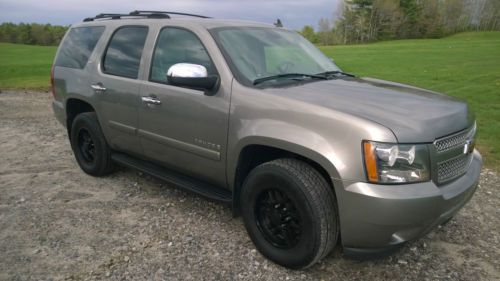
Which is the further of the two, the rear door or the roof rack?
the roof rack

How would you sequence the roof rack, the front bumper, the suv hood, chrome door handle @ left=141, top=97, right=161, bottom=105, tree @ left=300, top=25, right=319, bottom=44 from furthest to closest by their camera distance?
tree @ left=300, top=25, right=319, bottom=44
the roof rack
chrome door handle @ left=141, top=97, right=161, bottom=105
the suv hood
the front bumper

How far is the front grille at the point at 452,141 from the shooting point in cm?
261

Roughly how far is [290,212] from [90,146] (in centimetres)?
312

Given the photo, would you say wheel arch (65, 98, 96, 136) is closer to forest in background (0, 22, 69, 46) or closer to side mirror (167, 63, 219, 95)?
side mirror (167, 63, 219, 95)

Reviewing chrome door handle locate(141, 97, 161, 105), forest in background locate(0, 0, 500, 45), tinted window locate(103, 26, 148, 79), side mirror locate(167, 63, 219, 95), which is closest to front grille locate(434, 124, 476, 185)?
side mirror locate(167, 63, 219, 95)

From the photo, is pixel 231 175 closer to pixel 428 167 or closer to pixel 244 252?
pixel 244 252

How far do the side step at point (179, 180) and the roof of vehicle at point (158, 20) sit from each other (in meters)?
1.43

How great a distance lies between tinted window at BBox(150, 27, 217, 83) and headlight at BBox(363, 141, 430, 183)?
5.14 ft

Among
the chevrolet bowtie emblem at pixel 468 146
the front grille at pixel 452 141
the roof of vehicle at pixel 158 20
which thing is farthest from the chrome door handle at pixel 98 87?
the chevrolet bowtie emblem at pixel 468 146

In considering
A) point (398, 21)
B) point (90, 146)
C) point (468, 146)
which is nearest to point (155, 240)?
point (90, 146)

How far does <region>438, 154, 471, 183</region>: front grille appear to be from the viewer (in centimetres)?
264

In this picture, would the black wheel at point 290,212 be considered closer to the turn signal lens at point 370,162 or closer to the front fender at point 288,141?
the front fender at point 288,141

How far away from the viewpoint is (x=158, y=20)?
3941mm

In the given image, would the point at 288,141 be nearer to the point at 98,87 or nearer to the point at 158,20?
the point at 158,20
